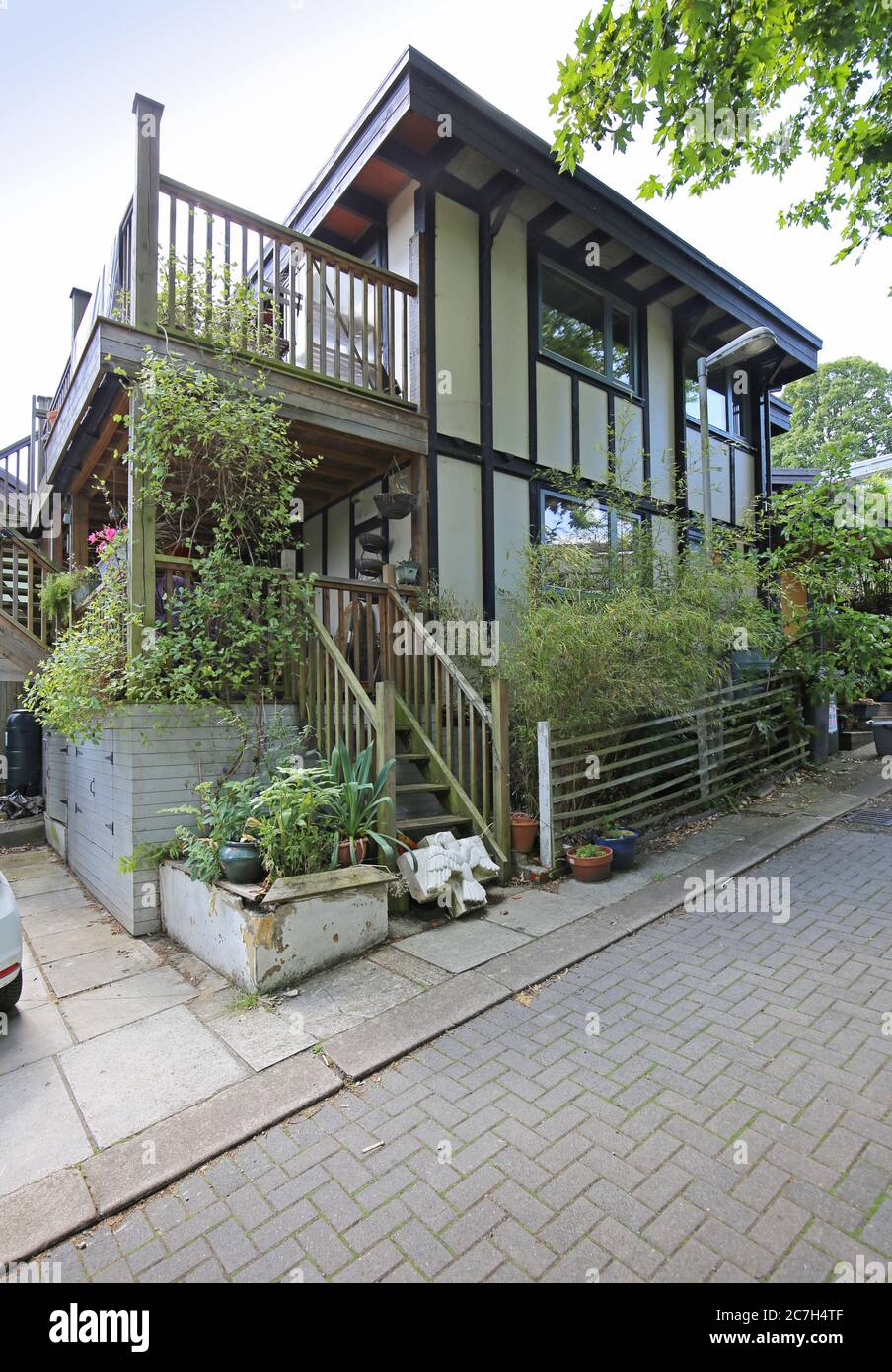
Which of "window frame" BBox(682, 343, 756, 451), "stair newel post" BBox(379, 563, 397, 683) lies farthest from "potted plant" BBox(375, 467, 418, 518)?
"window frame" BBox(682, 343, 756, 451)

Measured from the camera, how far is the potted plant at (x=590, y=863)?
4.63m

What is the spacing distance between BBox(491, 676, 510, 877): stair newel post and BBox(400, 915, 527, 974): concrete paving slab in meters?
0.78

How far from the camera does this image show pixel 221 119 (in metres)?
4.74

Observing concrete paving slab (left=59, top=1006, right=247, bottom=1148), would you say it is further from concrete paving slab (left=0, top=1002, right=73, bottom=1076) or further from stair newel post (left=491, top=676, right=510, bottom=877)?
stair newel post (left=491, top=676, right=510, bottom=877)

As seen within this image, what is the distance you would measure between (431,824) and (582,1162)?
270 centimetres

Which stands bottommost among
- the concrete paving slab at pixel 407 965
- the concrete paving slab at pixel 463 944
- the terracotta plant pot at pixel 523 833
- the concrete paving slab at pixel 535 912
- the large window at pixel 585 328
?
the concrete paving slab at pixel 407 965

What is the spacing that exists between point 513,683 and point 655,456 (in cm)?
560

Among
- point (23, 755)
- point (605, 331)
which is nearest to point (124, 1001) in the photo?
point (23, 755)

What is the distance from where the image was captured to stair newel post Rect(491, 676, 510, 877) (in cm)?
463

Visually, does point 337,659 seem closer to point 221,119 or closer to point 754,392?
point 221,119

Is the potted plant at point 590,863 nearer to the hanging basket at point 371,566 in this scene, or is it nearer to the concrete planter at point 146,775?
the concrete planter at point 146,775

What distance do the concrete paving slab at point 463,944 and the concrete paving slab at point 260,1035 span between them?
2.82 feet

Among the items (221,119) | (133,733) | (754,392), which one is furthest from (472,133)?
(754,392)

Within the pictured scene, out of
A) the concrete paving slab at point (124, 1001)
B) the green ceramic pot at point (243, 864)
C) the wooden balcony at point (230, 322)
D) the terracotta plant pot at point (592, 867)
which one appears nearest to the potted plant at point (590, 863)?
the terracotta plant pot at point (592, 867)
